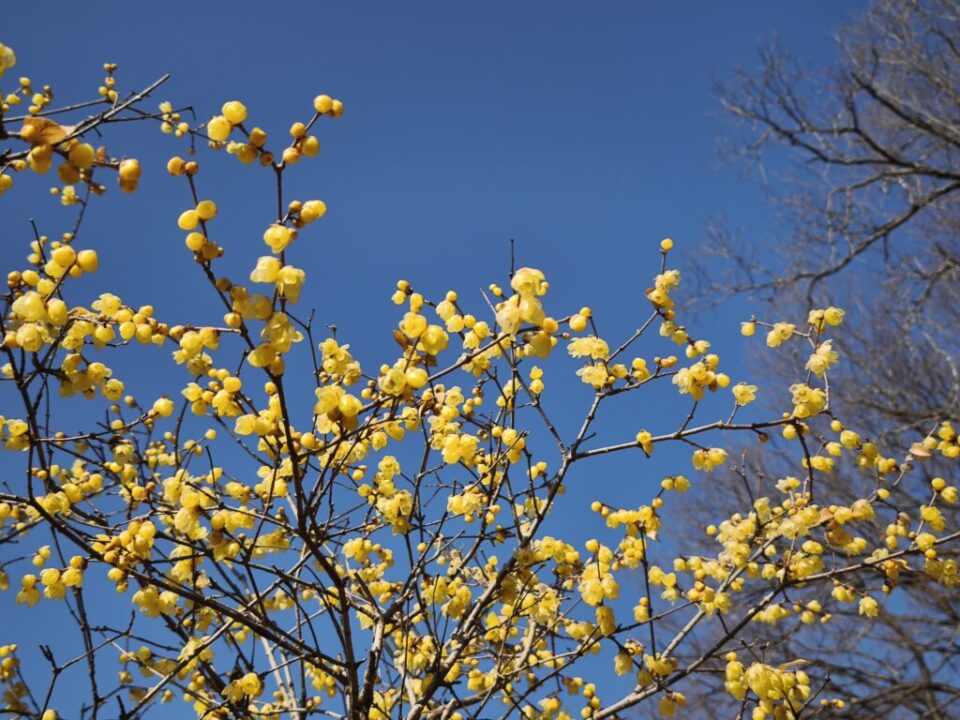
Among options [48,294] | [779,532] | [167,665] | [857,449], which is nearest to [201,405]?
[48,294]

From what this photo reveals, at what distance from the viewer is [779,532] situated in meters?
2.89

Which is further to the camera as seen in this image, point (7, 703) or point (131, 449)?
point (7, 703)

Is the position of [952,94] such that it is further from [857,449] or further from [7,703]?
[7,703]

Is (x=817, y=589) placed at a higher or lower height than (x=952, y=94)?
lower

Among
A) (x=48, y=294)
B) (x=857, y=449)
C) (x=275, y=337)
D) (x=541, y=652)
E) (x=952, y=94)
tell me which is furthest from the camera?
(x=952, y=94)

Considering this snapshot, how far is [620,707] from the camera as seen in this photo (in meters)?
2.62

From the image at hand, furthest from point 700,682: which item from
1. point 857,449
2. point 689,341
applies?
point 689,341

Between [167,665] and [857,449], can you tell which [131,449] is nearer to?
[167,665]

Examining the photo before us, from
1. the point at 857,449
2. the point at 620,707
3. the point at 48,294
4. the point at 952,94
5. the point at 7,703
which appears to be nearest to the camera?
the point at 48,294

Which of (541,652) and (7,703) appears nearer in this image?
(7,703)

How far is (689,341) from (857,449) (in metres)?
1.00

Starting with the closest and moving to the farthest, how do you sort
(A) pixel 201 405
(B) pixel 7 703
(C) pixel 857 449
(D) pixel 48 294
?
(D) pixel 48 294 → (A) pixel 201 405 → (C) pixel 857 449 → (B) pixel 7 703

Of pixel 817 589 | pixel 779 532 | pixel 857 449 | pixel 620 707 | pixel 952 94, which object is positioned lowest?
pixel 620 707

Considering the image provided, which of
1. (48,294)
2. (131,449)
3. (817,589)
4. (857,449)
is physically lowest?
(857,449)
